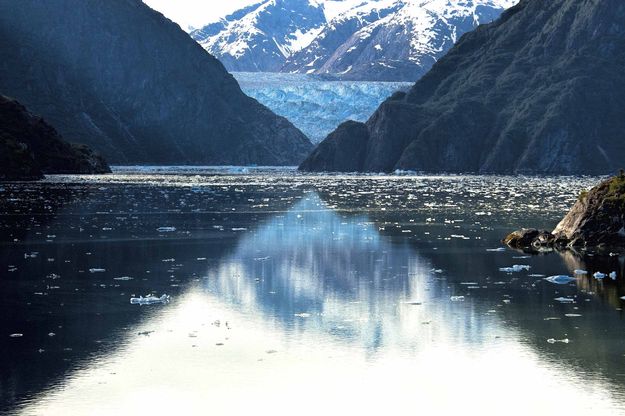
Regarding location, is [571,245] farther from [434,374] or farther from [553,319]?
[434,374]

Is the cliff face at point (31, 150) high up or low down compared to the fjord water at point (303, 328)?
up

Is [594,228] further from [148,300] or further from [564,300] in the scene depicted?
[148,300]

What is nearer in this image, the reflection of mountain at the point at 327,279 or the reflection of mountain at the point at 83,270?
the reflection of mountain at the point at 83,270

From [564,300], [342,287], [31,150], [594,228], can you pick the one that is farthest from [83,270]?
[31,150]

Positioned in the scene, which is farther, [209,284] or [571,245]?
[571,245]

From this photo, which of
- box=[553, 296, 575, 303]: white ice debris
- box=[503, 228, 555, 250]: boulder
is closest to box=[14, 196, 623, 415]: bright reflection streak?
box=[553, 296, 575, 303]: white ice debris

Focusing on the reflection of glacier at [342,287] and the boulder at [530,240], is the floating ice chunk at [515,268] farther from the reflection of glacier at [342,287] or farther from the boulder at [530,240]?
the boulder at [530,240]

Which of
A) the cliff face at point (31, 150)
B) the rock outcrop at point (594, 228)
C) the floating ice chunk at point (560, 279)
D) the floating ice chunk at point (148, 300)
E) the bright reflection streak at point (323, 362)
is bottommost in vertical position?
the bright reflection streak at point (323, 362)

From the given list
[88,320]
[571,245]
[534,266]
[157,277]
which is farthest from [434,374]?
[571,245]

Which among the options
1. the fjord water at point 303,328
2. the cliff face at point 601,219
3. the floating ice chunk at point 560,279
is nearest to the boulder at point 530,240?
the cliff face at point 601,219
